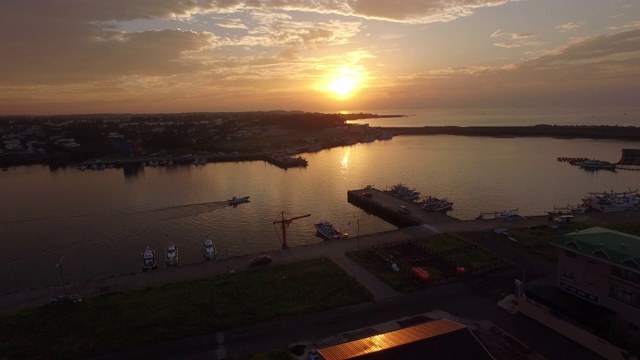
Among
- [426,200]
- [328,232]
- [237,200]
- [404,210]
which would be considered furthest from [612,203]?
[237,200]

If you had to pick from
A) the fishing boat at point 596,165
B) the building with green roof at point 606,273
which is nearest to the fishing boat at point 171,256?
the building with green roof at point 606,273

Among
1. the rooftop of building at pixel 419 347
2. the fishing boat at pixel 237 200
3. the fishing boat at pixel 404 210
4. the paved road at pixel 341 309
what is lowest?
the fishing boat at pixel 237 200

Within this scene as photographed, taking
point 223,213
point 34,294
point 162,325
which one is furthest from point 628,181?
point 34,294

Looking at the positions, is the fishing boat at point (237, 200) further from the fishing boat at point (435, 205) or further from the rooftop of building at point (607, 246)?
the rooftop of building at point (607, 246)

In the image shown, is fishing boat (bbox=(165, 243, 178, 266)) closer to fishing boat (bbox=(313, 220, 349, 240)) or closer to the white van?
fishing boat (bbox=(313, 220, 349, 240))

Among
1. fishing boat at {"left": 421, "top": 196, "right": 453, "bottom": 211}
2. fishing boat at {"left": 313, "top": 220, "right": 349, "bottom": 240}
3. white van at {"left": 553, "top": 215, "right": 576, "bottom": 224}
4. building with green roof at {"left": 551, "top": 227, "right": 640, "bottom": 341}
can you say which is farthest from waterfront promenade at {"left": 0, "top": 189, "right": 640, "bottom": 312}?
building with green roof at {"left": 551, "top": 227, "right": 640, "bottom": 341}

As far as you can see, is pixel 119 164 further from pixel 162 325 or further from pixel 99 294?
pixel 162 325
